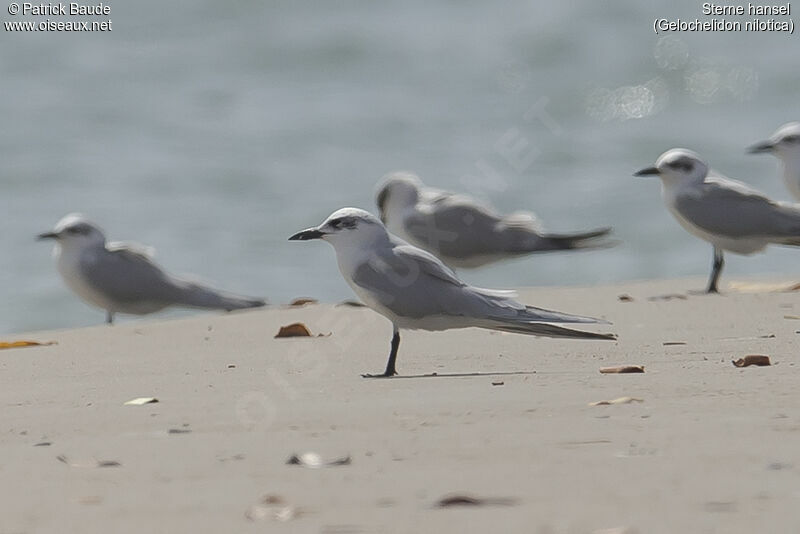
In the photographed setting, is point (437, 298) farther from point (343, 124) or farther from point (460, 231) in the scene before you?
point (343, 124)

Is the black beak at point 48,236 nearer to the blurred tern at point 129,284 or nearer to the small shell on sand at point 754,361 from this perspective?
the blurred tern at point 129,284

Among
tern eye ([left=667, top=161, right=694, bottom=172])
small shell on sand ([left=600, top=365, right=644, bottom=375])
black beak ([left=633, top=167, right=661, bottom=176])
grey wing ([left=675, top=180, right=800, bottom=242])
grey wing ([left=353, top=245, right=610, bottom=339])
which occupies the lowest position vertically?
small shell on sand ([left=600, top=365, right=644, bottom=375])

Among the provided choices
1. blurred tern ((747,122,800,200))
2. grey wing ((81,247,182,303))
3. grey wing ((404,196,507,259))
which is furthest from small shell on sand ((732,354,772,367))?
blurred tern ((747,122,800,200))

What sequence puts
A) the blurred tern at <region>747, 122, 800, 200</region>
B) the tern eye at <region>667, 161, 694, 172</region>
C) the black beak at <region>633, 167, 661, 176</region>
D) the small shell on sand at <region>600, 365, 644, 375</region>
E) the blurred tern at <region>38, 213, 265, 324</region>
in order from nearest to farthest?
the small shell on sand at <region>600, 365, 644, 375</region>, the black beak at <region>633, 167, 661, 176</region>, the tern eye at <region>667, 161, 694, 172</region>, the blurred tern at <region>38, 213, 265, 324</region>, the blurred tern at <region>747, 122, 800, 200</region>

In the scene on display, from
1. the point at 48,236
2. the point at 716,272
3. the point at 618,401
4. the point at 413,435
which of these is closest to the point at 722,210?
the point at 716,272

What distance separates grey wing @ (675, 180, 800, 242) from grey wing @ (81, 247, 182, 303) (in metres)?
3.04

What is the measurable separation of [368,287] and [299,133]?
10749mm

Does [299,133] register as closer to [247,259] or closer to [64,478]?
[247,259]

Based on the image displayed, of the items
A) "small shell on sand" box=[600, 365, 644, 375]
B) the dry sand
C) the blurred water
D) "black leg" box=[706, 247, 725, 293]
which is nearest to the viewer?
the dry sand

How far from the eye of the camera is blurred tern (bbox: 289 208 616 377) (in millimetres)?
5023

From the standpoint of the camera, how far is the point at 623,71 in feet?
58.9

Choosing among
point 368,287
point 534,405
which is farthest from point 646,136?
point 534,405

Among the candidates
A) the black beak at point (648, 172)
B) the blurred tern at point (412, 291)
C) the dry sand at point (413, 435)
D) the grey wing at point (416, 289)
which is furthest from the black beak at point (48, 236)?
the grey wing at point (416, 289)

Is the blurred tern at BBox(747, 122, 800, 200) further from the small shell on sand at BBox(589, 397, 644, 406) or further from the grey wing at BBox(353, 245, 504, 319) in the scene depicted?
the small shell on sand at BBox(589, 397, 644, 406)
